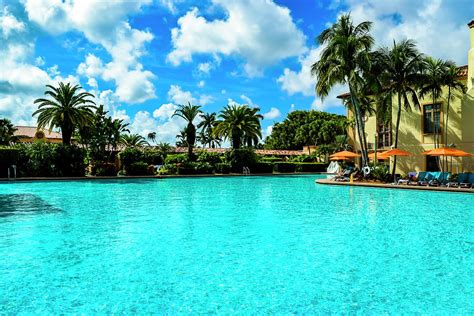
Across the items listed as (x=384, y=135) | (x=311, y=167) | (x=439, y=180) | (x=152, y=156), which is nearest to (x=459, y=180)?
(x=439, y=180)

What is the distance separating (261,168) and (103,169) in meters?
16.8

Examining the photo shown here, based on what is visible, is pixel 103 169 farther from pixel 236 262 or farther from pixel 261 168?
pixel 236 262

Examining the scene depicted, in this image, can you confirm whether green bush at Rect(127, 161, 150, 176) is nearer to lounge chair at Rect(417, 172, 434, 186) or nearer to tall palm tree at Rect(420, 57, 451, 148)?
lounge chair at Rect(417, 172, 434, 186)

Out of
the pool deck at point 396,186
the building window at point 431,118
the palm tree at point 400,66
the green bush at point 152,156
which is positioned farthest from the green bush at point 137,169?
the building window at point 431,118

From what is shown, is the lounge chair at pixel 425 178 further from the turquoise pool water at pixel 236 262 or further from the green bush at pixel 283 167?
the green bush at pixel 283 167

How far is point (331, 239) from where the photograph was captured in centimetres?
908

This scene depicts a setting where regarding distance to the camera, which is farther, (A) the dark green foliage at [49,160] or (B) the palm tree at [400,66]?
(A) the dark green foliage at [49,160]

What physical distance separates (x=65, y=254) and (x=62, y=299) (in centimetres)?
256

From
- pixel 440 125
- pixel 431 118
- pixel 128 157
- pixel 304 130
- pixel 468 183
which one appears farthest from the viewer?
pixel 304 130

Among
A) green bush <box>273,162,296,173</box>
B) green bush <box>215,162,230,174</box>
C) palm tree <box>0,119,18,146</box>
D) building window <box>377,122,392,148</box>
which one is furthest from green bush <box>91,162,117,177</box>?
building window <box>377,122,392,148</box>

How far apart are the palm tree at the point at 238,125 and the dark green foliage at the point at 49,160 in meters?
17.3

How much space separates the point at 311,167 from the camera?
47.7 metres

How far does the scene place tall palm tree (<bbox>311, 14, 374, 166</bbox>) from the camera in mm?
27625

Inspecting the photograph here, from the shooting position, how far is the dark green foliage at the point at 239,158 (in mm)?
41969
